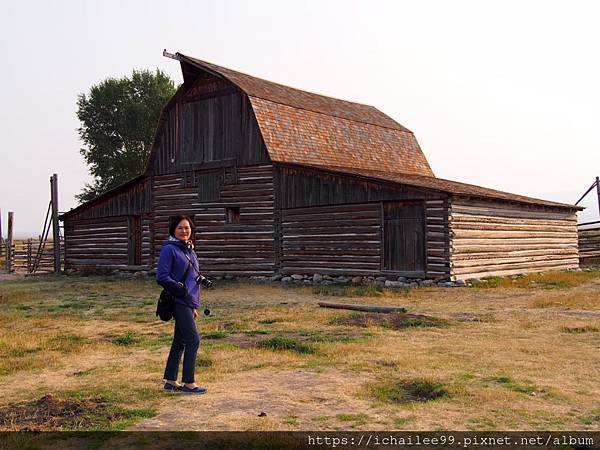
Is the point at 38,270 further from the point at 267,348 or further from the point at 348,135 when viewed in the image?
the point at 267,348

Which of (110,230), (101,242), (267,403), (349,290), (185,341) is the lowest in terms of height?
(267,403)

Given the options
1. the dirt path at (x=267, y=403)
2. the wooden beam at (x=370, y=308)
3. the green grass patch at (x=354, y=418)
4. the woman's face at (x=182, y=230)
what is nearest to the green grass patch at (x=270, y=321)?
the wooden beam at (x=370, y=308)

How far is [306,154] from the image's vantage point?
24.3 metres

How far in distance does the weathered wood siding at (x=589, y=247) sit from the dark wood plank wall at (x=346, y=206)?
1664cm

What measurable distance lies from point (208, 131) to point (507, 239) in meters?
12.2

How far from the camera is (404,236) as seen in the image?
65.2 ft

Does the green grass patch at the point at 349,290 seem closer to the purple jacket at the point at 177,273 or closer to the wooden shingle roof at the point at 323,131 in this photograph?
the wooden shingle roof at the point at 323,131

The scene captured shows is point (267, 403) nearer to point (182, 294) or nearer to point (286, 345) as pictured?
point (182, 294)

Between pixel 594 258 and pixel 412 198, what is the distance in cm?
1739

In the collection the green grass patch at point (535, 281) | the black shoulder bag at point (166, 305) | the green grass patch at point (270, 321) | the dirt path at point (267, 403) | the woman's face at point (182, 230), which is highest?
the woman's face at point (182, 230)

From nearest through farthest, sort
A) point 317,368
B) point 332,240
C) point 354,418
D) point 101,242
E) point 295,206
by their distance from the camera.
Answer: point 354,418 < point 317,368 < point 332,240 < point 295,206 < point 101,242

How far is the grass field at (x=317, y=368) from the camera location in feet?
18.8

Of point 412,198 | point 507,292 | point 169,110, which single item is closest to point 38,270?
point 169,110

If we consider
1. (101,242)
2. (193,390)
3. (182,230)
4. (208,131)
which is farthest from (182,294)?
(101,242)
